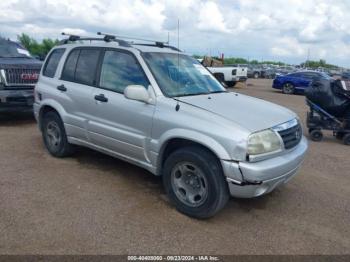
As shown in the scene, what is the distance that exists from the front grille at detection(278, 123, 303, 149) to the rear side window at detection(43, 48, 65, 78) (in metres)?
3.72

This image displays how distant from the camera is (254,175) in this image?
368 cm

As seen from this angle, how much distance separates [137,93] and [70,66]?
1.86 m

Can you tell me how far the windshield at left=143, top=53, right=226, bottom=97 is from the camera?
457 cm

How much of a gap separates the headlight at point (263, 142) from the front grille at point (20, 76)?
685 centimetres

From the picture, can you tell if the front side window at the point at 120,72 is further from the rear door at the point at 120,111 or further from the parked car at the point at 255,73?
the parked car at the point at 255,73

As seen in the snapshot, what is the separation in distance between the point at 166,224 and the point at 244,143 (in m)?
1.20

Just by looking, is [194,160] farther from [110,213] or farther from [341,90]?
[341,90]

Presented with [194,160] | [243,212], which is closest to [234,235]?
[243,212]

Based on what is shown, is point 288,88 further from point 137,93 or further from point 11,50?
point 137,93

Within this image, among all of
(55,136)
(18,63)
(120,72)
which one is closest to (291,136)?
(120,72)

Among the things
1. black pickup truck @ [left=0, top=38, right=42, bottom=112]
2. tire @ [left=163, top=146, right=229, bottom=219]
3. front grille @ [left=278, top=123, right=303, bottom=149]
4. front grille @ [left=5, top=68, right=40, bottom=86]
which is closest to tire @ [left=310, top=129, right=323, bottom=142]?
front grille @ [left=278, top=123, right=303, bottom=149]

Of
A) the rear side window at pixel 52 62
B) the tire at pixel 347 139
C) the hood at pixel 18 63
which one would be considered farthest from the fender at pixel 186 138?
the hood at pixel 18 63

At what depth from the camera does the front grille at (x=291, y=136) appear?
408 centimetres

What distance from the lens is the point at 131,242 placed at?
3.58 meters
